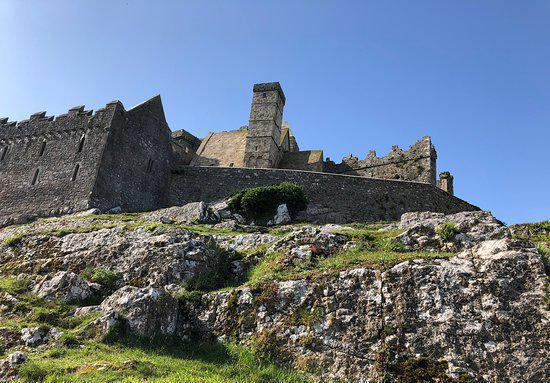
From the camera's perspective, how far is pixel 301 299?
13.3 meters

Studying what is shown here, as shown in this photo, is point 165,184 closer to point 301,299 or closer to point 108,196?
point 108,196

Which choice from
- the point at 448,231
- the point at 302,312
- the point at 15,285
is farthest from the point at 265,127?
the point at 302,312

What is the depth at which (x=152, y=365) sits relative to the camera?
432 inches

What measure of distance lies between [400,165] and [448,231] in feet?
104

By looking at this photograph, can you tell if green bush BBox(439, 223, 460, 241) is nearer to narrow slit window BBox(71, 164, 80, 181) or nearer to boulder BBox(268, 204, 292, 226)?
boulder BBox(268, 204, 292, 226)

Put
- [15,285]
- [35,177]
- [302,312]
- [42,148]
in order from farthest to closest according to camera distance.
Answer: [42,148], [35,177], [15,285], [302,312]

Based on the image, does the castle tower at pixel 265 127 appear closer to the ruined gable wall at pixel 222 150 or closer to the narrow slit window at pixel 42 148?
the ruined gable wall at pixel 222 150

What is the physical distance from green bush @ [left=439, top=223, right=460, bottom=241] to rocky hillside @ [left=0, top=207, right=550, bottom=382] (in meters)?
0.03

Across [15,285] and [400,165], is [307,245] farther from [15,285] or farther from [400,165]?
[400,165]

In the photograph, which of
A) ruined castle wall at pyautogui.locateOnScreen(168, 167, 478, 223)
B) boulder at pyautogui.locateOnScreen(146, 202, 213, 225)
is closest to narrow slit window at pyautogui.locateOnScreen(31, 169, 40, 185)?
boulder at pyautogui.locateOnScreen(146, 202, 213, 225)

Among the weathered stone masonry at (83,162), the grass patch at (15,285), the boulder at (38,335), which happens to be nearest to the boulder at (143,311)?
the boulder at (38,335)

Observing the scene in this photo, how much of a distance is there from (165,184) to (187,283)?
73.8 feet

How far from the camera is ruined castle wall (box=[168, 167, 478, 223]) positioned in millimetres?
31375

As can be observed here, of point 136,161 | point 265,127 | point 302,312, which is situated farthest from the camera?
point 265,127
